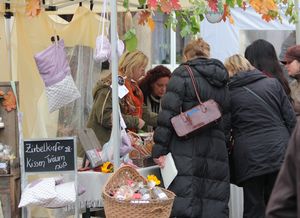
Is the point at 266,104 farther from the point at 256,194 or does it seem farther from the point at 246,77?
the point at 256,194

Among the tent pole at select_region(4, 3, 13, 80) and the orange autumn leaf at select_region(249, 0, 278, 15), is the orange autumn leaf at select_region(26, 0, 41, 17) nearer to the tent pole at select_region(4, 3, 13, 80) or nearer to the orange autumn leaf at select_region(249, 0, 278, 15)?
the tent pole at select_region(4, 3, 13, 80)

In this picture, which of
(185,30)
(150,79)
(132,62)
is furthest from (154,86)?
(132,62)

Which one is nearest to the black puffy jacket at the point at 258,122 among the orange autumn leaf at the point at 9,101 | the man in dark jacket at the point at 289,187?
the orange autumn leaf at the point at 9,101

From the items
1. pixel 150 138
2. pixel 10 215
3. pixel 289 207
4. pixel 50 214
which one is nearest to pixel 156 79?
pixel 150 138

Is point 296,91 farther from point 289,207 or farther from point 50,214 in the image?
point 289,207

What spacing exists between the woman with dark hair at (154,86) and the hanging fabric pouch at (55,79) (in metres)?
1.40

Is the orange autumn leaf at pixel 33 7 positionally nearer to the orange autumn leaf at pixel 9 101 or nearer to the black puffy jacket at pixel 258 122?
the orange autumn leaf at pixel 9 101

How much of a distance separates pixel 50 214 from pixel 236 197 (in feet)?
5.58

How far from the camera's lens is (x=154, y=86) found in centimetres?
609

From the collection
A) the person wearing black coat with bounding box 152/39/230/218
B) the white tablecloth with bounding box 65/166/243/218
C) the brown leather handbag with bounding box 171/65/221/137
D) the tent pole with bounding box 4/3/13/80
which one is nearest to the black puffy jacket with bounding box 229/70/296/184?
the person wearing black coat with bounding box 152/39/230/218

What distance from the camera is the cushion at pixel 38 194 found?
4238 mm

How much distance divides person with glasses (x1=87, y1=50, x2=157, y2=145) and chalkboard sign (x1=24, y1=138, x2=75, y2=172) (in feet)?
1.69

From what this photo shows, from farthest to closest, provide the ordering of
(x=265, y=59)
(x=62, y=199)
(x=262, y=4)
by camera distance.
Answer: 1. (x=265, y=59)
2. (x=262, y=4)
3. (x=62, y=199)

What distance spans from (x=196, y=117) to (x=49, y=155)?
108 centimetres
